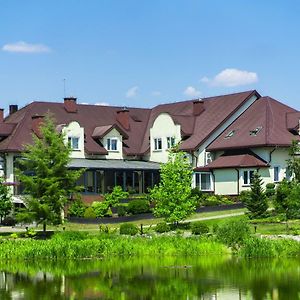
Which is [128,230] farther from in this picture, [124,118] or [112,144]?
[124,118]

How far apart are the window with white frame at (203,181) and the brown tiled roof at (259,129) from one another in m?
2.19

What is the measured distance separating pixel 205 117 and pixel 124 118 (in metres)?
7.85

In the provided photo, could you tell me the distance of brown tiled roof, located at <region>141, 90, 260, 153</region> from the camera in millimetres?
64562

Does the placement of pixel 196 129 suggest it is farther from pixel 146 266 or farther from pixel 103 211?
pixel 146 266

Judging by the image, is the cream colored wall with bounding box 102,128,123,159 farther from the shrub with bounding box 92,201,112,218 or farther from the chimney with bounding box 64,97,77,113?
the shrub with bounding box 92,201,112,218

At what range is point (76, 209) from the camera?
5444 centimetres

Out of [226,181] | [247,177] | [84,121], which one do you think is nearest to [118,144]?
[84,121]

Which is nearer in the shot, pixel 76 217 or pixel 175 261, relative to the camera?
pixel 175 261

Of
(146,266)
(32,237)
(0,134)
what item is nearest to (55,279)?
(146,266)

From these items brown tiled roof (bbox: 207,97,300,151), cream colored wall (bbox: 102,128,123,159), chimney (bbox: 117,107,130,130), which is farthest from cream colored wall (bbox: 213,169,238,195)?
chimney (bbox: 117,107,130,130)

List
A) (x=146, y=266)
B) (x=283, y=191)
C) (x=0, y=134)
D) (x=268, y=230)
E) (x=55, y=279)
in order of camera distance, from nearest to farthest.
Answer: (x=55, y=279), (x=146, y=266), (x=268, y=230), (x=283, y=191), (x=0, y=134)

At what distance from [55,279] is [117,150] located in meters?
34.4

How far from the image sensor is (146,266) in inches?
1405

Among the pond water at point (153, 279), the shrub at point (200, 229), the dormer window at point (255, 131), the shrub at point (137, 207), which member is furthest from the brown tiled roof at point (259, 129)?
the pond water at point (153, 279)
